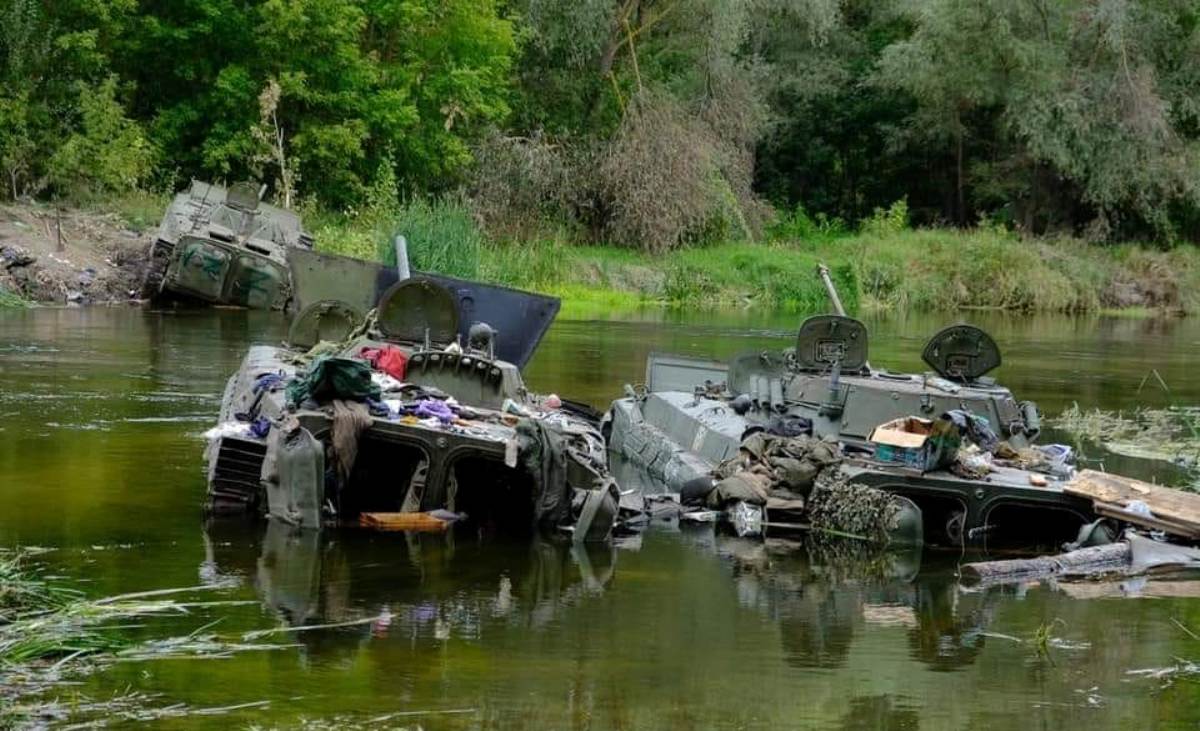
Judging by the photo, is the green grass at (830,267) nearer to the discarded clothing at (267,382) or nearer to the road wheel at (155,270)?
the road wheel at (155,270)

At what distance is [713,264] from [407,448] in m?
34.1

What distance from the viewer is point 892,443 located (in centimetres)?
1662

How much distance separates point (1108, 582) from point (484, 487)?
17.2 ft

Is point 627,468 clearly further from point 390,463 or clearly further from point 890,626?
point 890,626

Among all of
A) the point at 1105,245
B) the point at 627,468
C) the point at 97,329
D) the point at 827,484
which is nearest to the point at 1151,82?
the point at 1105,245

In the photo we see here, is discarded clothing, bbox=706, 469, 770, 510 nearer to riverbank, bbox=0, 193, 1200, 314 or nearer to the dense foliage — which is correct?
riverbank, bbox=0, 193, 1200, 314

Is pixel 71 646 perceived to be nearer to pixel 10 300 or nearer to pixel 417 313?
pixel 417 313

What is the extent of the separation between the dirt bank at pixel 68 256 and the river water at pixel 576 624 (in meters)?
17.1

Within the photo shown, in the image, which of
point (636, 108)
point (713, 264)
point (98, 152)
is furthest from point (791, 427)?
point (713, 264)

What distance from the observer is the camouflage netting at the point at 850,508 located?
16.0 meters

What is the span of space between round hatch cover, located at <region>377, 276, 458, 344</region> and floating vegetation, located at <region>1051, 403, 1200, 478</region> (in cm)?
835

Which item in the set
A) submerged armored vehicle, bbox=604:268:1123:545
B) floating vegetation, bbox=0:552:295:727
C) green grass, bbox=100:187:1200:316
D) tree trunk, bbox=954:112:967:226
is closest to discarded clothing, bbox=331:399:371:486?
floating vegetation, bbox=0:552:295:727

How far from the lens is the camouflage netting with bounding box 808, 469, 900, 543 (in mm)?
15969

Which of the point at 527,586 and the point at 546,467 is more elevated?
the point at 546,467
